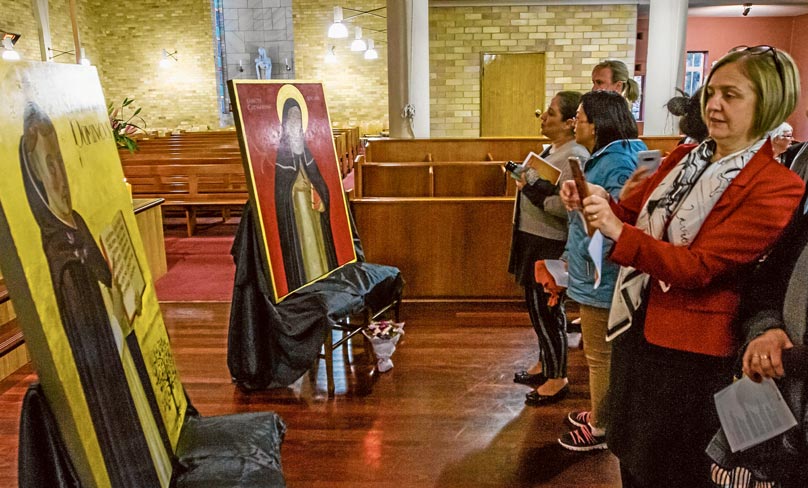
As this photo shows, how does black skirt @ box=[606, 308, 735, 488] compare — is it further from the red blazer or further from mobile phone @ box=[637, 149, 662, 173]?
mobile phone @ box=[637, 149, 662, 173]

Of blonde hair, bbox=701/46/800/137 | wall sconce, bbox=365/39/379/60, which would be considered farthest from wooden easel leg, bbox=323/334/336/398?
wall sconce, bbox=365/39/379/60

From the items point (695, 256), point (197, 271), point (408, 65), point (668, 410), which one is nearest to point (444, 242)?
point (197, 271)

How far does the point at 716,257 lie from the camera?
131 cm

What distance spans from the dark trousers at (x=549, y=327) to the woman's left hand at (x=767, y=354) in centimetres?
145

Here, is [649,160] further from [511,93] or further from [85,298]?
[511,93]

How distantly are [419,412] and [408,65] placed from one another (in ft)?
17.5

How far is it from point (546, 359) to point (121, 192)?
198 cm

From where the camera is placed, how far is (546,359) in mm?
2865

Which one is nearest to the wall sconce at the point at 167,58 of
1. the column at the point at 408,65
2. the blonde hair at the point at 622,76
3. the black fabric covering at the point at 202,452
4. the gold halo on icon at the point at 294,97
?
the column at the point at 408,65

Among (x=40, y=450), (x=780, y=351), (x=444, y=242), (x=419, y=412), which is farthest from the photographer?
(x=444, y=242)

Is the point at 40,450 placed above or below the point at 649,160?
below

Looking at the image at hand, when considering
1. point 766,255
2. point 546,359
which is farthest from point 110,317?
point 546,359

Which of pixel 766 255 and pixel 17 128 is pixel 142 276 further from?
pixel 766 255

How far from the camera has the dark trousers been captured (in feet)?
8.88
